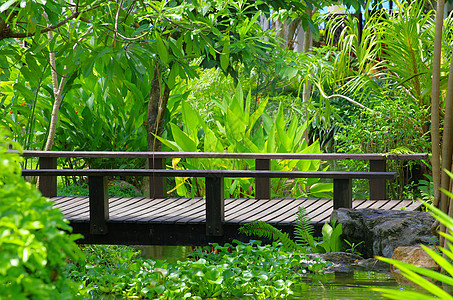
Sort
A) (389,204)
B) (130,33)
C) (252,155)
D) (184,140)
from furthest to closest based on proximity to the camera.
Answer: (184,140) < (252,155) < (389,204) < (130,33)

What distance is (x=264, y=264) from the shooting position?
3766mm

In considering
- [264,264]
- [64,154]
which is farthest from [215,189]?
[64,154]

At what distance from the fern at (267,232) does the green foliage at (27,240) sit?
3379 mm

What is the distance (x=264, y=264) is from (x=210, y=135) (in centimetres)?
341

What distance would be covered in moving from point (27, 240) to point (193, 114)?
20.4 feet

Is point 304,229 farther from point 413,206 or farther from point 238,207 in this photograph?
point 413,206

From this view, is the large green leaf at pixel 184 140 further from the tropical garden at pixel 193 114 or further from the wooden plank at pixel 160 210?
the wooden plank at pixel 160 210

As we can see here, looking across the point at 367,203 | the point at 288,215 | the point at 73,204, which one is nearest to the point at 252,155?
the point at 288,215

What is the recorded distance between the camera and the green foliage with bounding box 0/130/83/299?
47.1 inches

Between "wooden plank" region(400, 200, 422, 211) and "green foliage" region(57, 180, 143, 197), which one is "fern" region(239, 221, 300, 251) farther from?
"green foliage" region(57, 180, 143, 197)

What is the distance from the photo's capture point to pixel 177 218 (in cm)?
527

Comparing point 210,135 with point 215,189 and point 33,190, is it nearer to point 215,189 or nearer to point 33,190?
point 215,189

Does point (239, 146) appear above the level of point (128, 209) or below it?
above

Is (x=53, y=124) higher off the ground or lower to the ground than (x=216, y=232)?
higher
